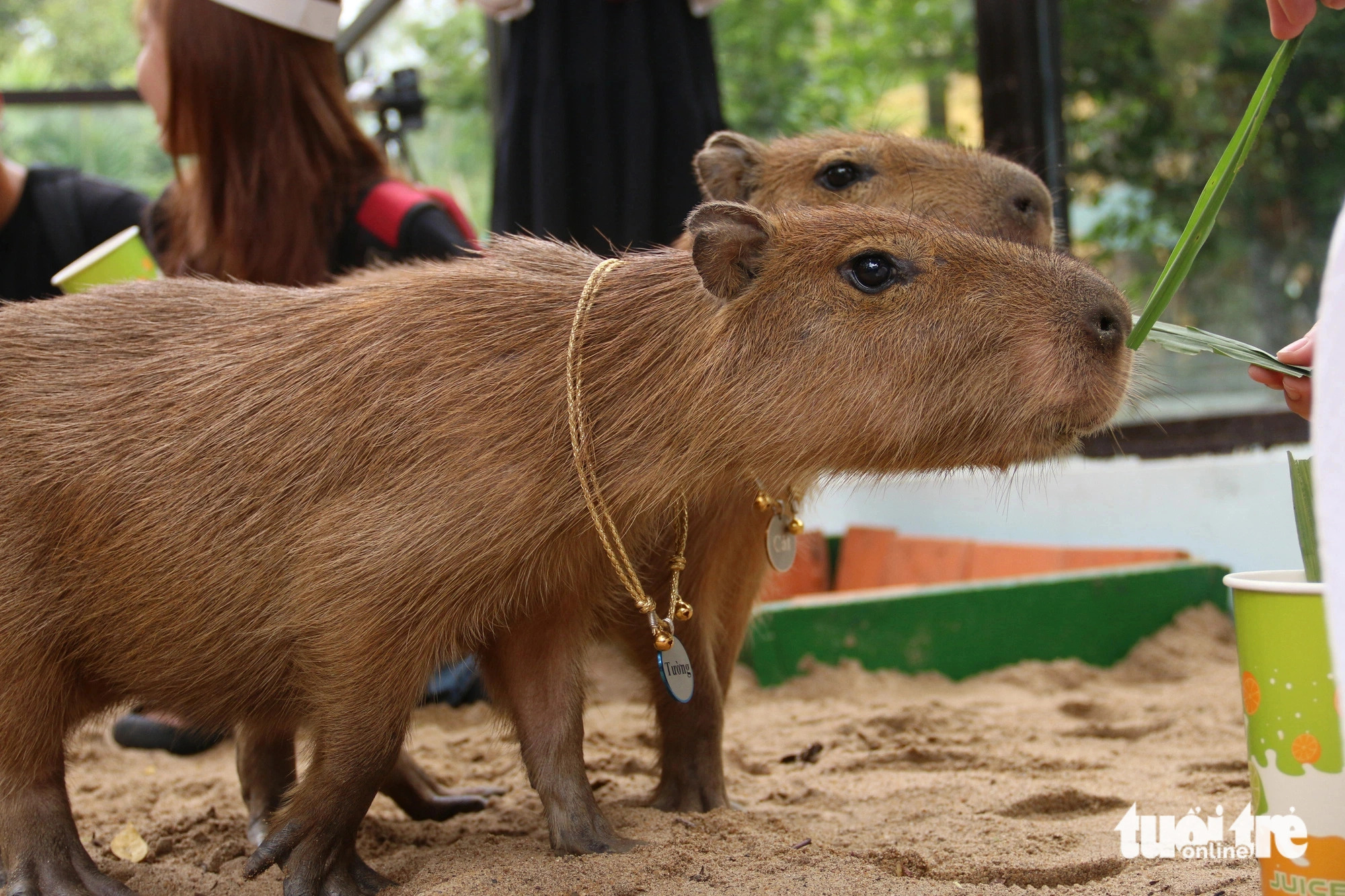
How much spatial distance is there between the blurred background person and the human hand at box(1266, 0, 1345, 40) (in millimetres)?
2911

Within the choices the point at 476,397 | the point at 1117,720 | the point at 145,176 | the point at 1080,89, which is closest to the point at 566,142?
the point at 476,397

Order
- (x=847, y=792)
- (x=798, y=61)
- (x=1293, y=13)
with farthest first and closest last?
(x=798, y=61) → (x=847, y=792) → (x=1293, y=13)

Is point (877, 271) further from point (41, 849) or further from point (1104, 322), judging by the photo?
point (41, 849)

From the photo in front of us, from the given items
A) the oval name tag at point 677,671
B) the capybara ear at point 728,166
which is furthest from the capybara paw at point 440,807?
the capybara ear at point 728,166

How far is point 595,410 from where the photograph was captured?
1.76 m

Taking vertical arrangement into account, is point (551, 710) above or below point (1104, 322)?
below

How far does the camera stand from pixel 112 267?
2529 millimetres

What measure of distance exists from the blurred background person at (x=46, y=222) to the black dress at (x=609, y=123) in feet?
3.71

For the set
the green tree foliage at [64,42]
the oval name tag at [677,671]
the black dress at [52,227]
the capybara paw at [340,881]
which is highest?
the green tree foliage at [64,42]

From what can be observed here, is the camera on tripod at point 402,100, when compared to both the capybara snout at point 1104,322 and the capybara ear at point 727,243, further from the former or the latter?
the capybara snout at point 1104,322

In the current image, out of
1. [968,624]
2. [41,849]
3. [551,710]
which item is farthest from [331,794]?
[968,624]

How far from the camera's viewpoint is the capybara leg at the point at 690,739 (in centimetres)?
219

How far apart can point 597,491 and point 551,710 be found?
0.41 meters

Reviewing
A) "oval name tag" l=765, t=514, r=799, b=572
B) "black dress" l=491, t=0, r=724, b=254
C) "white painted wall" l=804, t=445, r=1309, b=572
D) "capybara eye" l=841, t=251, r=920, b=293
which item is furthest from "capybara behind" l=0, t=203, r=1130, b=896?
"white painted wall" l=804, t=445, r=1309, b=572
